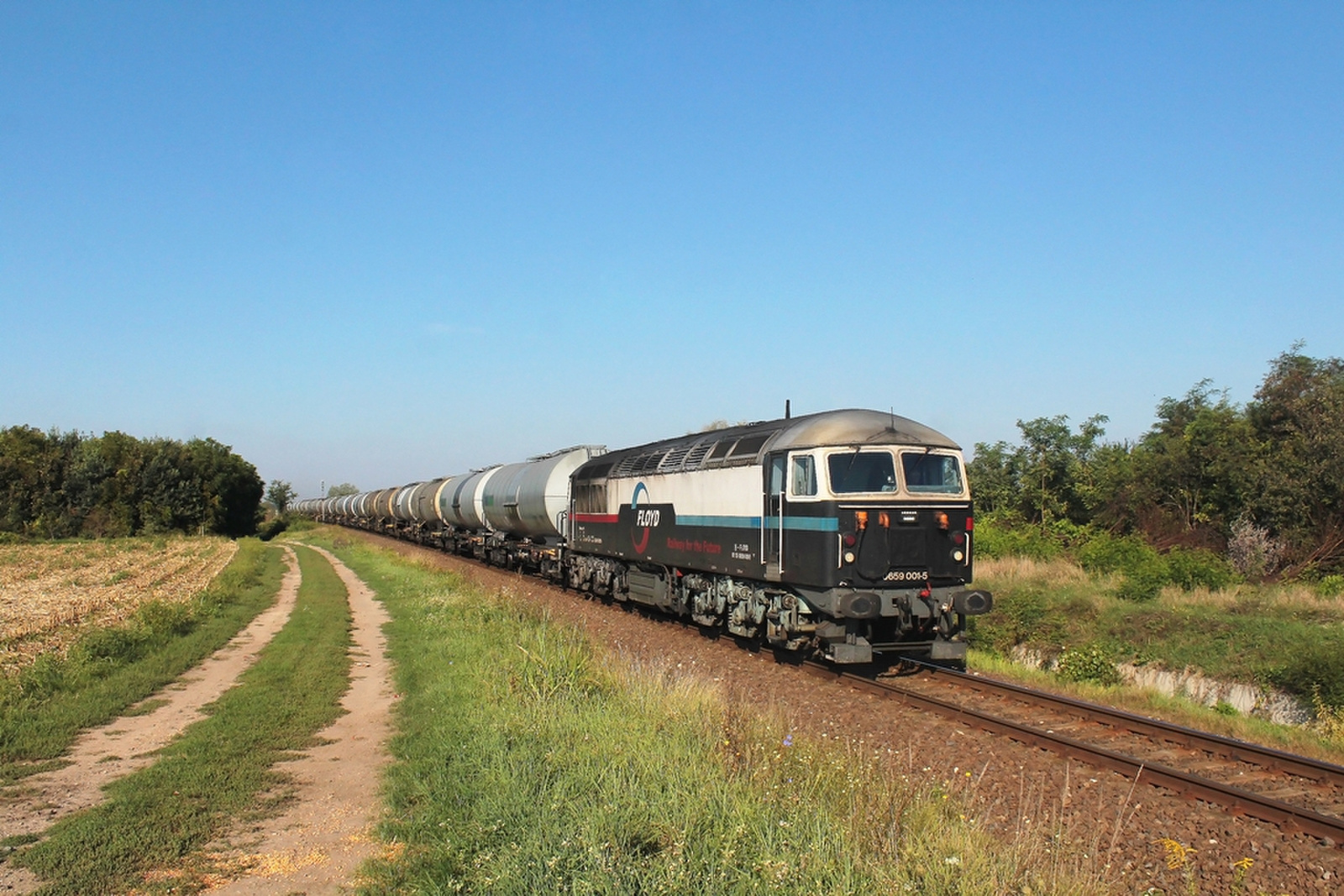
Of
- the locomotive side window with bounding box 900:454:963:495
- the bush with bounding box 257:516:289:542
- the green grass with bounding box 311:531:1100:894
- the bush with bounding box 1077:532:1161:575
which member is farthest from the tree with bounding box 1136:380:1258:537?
the bush with bounding box 257:516:289:542

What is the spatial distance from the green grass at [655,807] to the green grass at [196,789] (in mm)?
1325

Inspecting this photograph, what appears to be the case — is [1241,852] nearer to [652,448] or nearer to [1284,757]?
Result: [1284,757]

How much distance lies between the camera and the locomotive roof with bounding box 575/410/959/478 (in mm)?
13094

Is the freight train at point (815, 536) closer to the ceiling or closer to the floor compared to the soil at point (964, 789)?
closer to the ceiling

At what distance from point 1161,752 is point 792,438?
6.16 m

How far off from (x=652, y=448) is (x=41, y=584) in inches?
1009

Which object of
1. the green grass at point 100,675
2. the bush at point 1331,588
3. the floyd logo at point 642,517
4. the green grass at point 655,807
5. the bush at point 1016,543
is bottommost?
the green grass at point 100,675

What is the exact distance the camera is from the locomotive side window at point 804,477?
12.9 m

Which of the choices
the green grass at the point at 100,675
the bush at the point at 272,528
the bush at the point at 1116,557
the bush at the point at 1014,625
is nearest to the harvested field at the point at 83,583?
the green grass at the point at 100,675

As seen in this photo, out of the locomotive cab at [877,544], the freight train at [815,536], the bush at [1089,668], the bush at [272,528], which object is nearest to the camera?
the locomotive cab at [877,544]

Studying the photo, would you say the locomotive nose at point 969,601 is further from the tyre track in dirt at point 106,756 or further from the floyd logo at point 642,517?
the tyre track in dirt at point 106,756

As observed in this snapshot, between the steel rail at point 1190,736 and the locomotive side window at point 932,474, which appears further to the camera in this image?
the locomotive side window at point 932,474

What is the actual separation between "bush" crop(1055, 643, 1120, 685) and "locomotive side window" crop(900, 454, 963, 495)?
375cm

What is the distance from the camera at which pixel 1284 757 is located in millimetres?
8828
